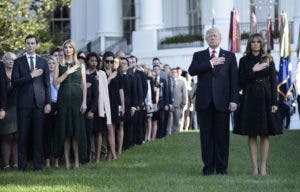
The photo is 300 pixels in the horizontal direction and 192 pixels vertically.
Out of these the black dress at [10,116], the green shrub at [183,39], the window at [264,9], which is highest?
the window at [264,9]

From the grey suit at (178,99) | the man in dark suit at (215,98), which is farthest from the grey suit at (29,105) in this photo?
the grey suit at (178,99)

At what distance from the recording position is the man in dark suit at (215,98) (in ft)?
42.3

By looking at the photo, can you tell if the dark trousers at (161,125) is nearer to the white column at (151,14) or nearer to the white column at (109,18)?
the white column at (151,14)

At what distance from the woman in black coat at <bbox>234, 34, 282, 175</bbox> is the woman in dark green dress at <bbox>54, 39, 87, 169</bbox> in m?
2.70

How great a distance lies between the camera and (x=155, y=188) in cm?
1124

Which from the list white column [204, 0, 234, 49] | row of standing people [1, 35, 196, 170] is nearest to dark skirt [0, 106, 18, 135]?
row of standing people [1, 35, 196, 170]

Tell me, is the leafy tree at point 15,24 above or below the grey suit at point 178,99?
above

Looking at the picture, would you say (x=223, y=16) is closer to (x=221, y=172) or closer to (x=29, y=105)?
(x=29, y=105)

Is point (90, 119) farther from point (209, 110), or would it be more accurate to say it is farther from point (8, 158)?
point (209, 110)

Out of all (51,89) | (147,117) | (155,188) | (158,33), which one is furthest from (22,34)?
(158,33)

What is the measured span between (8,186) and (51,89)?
11.0 ft

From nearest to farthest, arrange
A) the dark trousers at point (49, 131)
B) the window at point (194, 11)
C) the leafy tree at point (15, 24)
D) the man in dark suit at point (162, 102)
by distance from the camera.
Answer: the dark trousers at point (49, 131), the leafy tree at point (15, 24), the man in dark suit at point (162, 102), the window at point (194, 11)

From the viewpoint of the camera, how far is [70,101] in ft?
46.5

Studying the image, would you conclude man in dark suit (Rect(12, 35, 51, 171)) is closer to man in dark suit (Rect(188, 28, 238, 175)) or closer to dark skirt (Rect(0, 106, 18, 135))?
dark skirt (Rect(0, 106, 18, 135))
